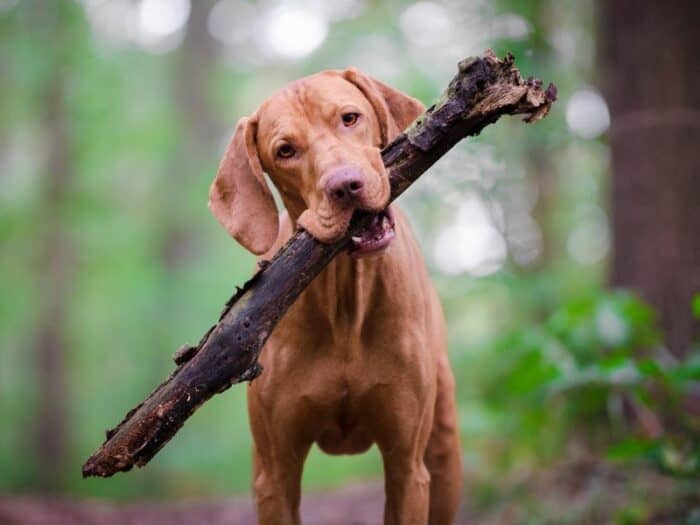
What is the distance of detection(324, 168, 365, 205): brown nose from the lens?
2834mm

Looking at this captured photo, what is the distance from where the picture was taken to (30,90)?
12.1m

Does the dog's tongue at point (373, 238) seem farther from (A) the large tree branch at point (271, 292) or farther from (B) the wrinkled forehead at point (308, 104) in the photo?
(B) the wrinkled forehead at point (308, 104)

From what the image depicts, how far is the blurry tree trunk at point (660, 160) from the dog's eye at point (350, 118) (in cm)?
354

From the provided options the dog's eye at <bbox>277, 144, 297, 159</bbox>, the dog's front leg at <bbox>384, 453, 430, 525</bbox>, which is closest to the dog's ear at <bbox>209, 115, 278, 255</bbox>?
the dog's eye at <bbox>277, 144, 297, 159</bbox>

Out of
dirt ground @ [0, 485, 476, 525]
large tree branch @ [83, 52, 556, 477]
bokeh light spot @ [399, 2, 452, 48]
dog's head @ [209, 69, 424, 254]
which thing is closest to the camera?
large tree branch @ [83, 52, 556, 477]

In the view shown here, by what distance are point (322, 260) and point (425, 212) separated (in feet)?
26.3

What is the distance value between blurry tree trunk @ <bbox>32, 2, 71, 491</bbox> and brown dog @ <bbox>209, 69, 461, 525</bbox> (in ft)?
31.6

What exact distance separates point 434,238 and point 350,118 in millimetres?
8972

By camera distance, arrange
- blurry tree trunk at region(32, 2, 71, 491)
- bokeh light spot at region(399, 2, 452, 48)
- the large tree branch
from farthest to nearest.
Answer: blurry tree trunk at region(32, 2, 71, 491)
bokeh light spot at region(399, 2, 452, 48)
the large tree branch

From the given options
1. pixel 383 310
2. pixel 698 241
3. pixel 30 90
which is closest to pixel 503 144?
pixel 698 241

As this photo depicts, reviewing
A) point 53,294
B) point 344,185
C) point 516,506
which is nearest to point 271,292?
point 344,185

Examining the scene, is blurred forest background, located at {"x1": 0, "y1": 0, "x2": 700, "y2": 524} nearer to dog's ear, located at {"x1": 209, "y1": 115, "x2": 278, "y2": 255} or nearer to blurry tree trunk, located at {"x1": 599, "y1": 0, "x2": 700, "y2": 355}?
blurry tree trunk, located at {"x1": 599, "y1": 0, "x2": 700, "y2": 355}

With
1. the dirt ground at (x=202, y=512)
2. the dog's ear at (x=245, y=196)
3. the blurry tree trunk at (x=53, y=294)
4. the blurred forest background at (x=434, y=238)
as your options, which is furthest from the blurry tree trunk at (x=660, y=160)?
the blurry tree trunk at (x=53, y=294)

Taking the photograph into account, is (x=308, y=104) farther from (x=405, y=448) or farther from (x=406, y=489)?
(x=406, y=489)
